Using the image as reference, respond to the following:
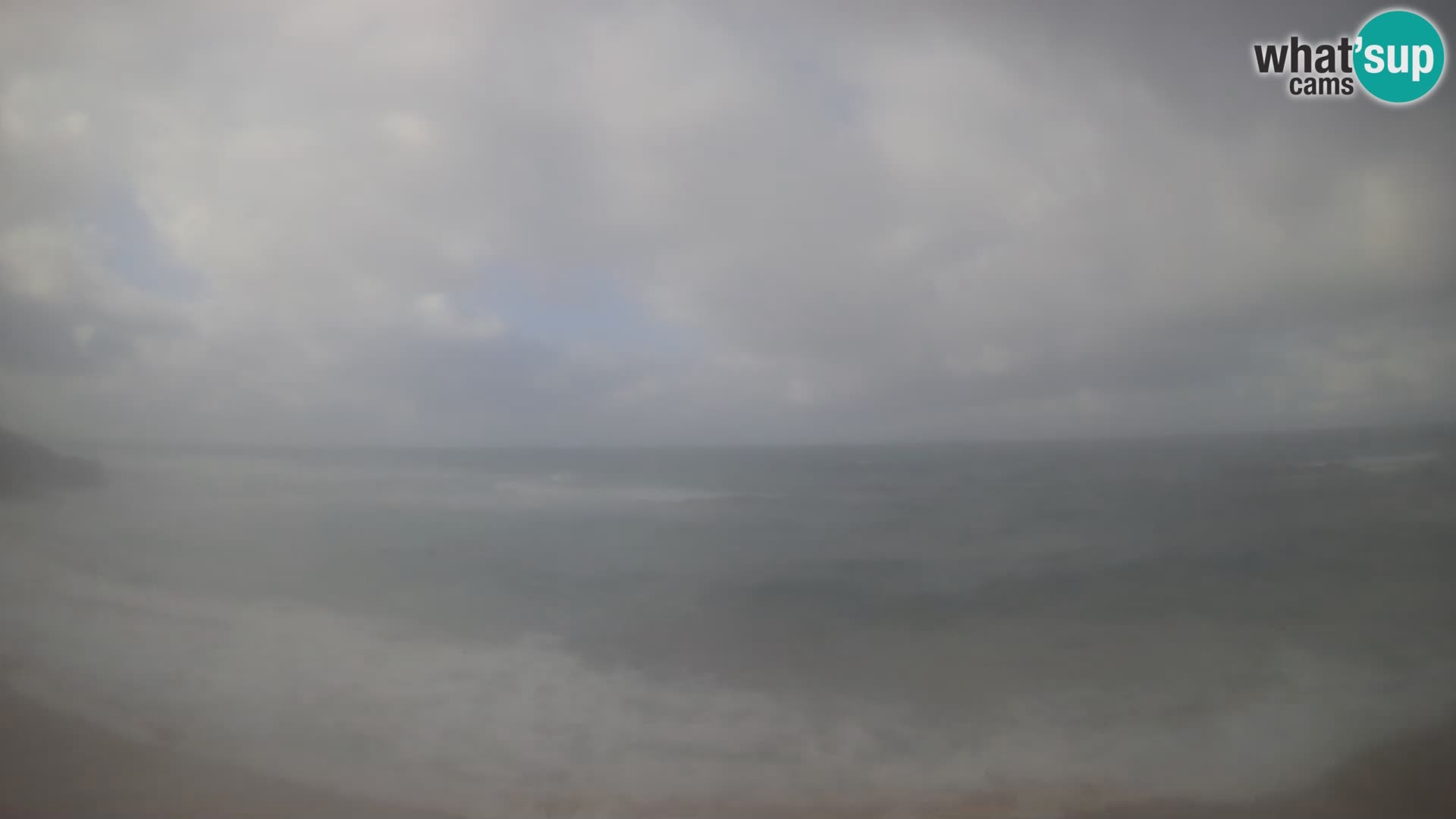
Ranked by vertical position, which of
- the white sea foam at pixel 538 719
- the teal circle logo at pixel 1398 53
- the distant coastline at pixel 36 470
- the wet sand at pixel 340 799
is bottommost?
the wet sand at pixel 340 799

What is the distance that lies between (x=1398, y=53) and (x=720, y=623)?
110 inches

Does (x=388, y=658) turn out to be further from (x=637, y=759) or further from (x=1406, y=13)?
(x=1406, y=13)

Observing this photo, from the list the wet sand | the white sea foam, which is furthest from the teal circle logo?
the wet sand

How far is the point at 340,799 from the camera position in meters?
1.66

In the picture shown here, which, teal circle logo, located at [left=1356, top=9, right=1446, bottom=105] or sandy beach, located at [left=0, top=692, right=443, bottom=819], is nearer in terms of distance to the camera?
sandy beach, located at [left=0, top=692, right=443, bottom=819]

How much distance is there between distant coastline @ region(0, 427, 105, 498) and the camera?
1871 millimetres

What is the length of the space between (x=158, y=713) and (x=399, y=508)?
0.88 metres

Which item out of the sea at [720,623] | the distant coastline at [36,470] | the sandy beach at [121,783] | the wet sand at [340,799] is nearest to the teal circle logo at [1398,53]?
the sea at [720,623]

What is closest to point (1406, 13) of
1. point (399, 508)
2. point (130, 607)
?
point (399, 508)

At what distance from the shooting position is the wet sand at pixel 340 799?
5.40 feet

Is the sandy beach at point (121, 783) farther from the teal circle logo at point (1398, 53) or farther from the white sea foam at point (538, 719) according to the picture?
the teal circle logo at point (1398, 53)

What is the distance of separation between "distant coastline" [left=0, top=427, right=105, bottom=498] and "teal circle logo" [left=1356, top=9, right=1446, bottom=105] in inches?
167

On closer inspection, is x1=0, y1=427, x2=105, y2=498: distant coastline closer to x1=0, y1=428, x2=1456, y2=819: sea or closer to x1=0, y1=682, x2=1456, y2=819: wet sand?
x1=0, y1=428, x2=1456, y2=819: sea

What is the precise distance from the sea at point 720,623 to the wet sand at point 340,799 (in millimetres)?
35
